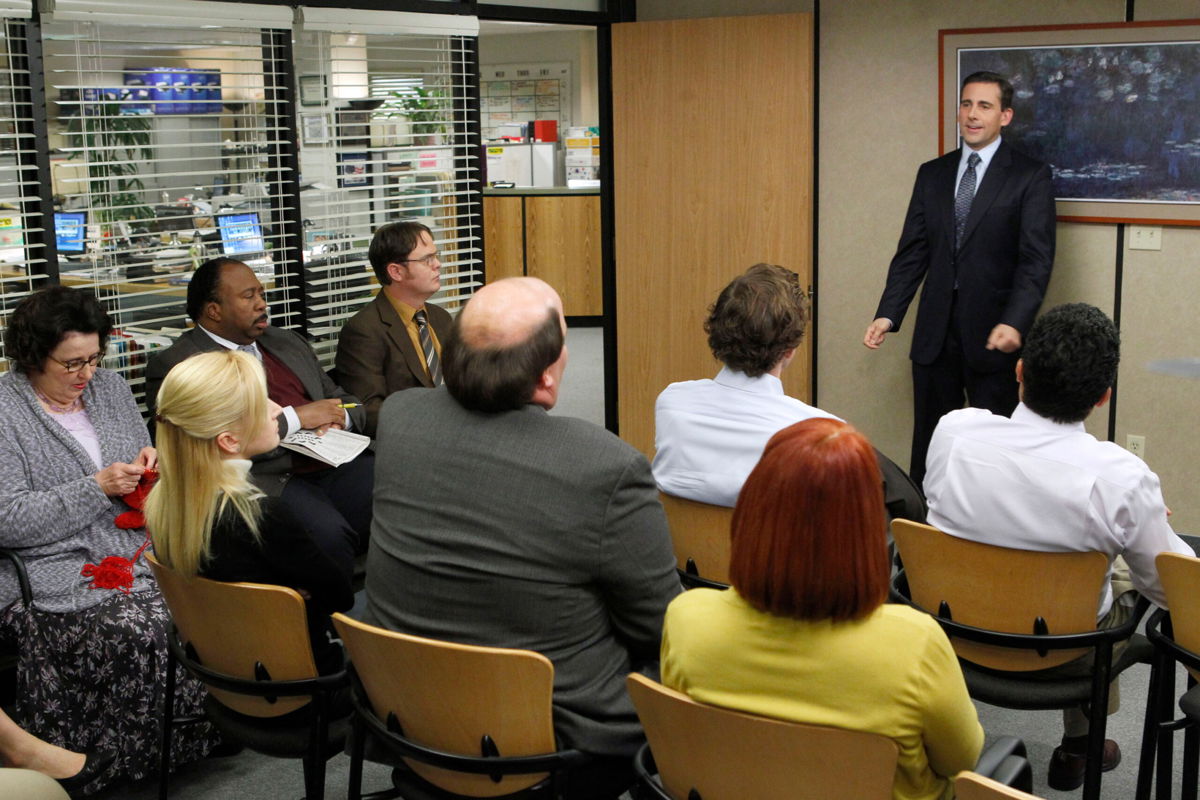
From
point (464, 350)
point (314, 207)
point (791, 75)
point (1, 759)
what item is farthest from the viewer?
point (791, 75)

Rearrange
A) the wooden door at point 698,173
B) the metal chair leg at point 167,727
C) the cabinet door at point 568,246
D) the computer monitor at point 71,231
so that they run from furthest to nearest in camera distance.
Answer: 1. the cabinet door at point 568,246
2. the wooden door at point 698,173
3. the computer monitor at point 71,231
4. the metal chair leg at point 167,727

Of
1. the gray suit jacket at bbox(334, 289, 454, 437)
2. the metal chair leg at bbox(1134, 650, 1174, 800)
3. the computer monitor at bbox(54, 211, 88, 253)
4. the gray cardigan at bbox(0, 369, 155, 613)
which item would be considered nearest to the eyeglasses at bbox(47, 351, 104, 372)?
the gray cardigan at bbox(0, 369, 155, 613)

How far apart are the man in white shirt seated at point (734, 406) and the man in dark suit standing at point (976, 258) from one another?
1.80 metres

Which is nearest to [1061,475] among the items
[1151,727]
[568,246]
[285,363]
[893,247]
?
[1151,727]

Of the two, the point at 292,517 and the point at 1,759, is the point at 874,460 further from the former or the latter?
the point at 1,759

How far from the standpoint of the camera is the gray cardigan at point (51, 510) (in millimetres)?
2938

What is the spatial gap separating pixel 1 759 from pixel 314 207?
7.40 feet

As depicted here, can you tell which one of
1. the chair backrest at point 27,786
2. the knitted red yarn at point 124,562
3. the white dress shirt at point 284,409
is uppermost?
the white dress shirt at point 284,409

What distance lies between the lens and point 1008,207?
448cm

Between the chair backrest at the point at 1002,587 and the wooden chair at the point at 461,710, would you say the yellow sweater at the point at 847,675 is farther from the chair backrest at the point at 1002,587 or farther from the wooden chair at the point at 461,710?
the chair backrest at the point at 1002,587

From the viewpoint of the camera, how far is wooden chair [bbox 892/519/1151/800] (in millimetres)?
2418

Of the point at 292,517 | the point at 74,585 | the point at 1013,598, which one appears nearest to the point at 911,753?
the point at 1013,598

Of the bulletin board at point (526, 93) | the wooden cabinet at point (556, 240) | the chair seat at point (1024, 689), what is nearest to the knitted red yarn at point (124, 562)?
the chair seat at point (1024, 689)

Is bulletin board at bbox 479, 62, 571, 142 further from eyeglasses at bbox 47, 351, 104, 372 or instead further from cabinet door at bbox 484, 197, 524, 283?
eyeglasses at bbox 47, 351, 104, 372
